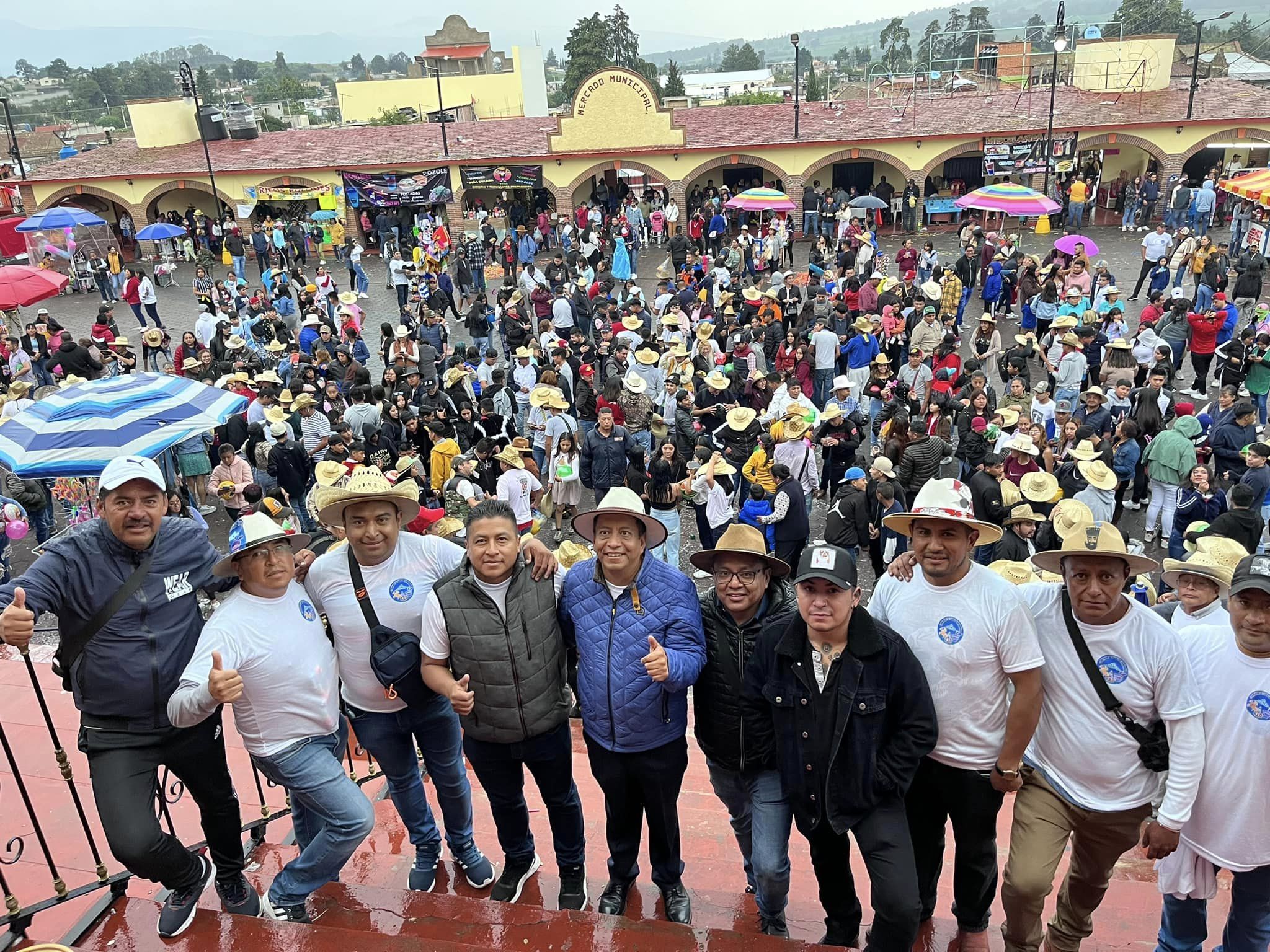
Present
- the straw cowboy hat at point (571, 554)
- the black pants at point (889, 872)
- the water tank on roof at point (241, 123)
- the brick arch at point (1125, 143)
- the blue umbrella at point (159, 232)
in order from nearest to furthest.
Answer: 1. the black pants at point (889, 872)
2. the straw cowboy hat at point (571, 554)
3. the blue umbrella at point (159, 232)
4. the brick arch at point (1125, 143)
5. the water tank on roof at point (241, 123)

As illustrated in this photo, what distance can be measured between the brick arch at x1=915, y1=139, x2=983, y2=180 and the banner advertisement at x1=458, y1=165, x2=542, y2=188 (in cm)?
1097

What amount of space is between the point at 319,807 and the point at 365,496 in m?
1.16

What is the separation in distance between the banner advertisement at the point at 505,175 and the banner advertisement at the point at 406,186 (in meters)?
0.65

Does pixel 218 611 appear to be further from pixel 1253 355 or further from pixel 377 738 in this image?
pixel 1253 355

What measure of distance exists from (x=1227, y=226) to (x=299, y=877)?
2768 centimetres

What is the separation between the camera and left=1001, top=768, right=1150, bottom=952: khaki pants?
126 inches

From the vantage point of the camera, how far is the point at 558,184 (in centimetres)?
2675

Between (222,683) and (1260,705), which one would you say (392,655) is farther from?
(1260,705)

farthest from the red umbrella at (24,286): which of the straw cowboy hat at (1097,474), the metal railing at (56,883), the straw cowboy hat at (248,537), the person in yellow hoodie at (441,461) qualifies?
the straw cowboy hat at (1097,474)

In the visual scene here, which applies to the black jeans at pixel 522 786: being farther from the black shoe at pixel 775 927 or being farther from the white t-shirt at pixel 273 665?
the black shoe at pixel 775 927

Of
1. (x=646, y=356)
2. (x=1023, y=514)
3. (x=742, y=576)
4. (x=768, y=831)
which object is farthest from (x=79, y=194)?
(x=768, y=831)

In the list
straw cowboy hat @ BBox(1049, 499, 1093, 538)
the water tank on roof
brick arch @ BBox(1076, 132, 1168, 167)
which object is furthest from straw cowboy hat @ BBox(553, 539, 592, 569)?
the water tank on roof

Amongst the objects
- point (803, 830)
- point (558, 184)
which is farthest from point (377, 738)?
point (558, 184)

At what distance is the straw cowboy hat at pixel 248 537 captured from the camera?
3.23 meters
